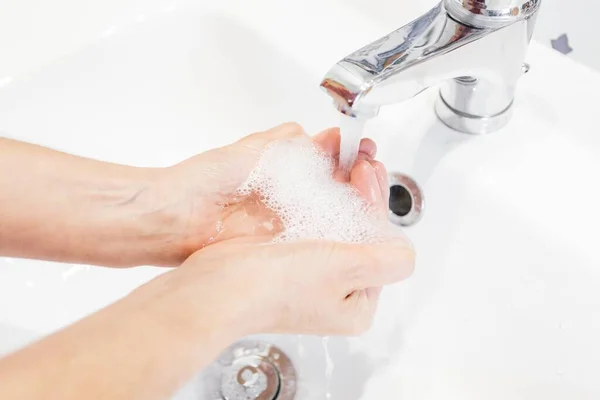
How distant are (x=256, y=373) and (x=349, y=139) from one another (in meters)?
0.19

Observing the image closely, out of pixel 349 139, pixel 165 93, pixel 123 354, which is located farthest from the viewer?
pixel 165 93

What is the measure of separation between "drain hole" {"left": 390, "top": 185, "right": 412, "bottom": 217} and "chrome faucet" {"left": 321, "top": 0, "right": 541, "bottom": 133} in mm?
106

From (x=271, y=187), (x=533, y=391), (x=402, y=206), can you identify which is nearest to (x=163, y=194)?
(x=271, y=187)

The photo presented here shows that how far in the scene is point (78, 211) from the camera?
0.41 meters

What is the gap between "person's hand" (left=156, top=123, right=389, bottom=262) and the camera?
427 millimetres

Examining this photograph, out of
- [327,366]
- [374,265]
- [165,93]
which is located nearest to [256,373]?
[327,366]

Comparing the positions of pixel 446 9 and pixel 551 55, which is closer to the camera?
pixel 446 9

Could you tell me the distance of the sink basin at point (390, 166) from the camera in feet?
1.35

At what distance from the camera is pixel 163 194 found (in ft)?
1.41

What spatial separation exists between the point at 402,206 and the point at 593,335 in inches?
6.2

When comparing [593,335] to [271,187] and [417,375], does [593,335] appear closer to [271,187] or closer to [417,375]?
[417,375]

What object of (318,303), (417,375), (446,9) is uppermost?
(446,9)

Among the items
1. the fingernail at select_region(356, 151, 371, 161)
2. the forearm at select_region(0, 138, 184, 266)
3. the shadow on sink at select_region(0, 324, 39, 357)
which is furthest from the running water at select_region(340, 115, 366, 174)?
the shadow on sink at select_region(0, 324, 39, 357)

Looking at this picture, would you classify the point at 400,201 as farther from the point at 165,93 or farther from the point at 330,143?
the point at 165,93
